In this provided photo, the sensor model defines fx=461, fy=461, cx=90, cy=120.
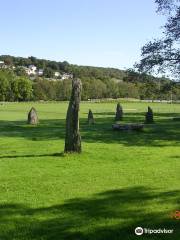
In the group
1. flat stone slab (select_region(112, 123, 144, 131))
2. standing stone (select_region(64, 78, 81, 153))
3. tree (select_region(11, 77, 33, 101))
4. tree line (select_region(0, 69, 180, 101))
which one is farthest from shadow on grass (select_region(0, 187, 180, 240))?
tree (select_region(11, 77, 33, 101))

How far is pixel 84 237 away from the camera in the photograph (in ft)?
30.5

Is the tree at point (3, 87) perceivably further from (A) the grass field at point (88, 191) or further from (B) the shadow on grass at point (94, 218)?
(B) the shadow on grass at point (94, 218)

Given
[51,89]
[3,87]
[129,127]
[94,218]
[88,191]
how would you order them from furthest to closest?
1. [51,89]
2. [3,87]
3. [129,127]
4. [88,191]
5. [94,218]

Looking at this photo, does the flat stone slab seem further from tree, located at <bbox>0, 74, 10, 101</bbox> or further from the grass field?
tree, located at <bbox>0, 74, 10, 101</bbox>

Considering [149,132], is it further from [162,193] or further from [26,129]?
[162,193]

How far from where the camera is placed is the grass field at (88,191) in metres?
9.89

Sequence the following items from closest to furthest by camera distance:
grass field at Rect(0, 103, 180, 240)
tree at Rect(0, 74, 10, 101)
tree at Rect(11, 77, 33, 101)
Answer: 1. grass field at Rect(0, 103, 180, 240)
2. tree at Rect(0, 74, 10, 101)
3. tree at Rect(11, 77, 33, 101)

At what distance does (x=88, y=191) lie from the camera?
13398mm

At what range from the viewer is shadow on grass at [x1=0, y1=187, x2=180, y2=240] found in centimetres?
947

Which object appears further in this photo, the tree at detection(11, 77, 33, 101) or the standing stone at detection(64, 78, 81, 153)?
the tree at detection(11, 77, 33, 101)

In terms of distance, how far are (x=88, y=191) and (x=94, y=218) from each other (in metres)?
2.87

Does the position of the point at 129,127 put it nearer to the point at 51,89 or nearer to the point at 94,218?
the point at 94,218

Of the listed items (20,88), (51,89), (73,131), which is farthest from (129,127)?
(51,89)

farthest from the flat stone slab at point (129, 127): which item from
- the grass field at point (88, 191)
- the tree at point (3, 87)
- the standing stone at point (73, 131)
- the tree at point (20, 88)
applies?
the tree at point (20, 88)
